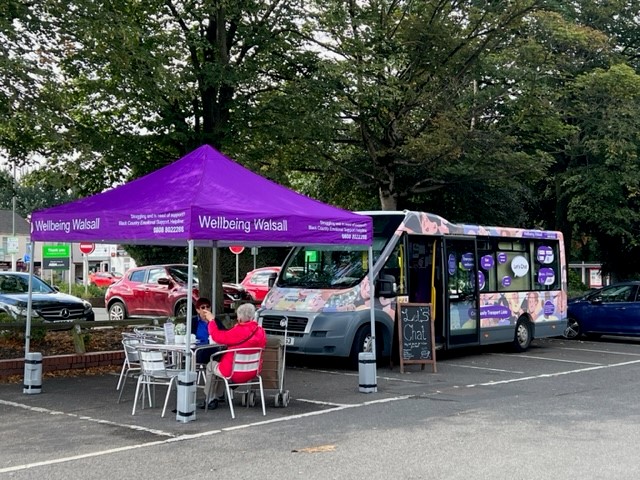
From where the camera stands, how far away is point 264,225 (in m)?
9.76

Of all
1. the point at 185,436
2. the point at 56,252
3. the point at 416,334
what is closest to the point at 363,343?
the point at 416,334

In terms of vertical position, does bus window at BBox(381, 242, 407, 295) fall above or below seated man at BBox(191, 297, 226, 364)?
above

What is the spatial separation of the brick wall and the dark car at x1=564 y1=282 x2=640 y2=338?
11.4 metres

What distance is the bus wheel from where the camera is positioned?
17.2m

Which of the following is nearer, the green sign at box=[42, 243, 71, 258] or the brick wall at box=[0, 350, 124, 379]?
the brick wall at box=[0, 350, 124, 379]

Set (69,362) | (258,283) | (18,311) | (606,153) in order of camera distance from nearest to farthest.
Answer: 1. (69,362)
2. (18,311)
3. (606,153)
4. (258,283)

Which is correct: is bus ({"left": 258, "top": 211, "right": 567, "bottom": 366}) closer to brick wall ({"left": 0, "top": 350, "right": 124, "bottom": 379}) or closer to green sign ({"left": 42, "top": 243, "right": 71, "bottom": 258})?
brick wall ({"left": 0, "top": 350, "right": 124, "bottom": 379})

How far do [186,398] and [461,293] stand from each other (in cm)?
806

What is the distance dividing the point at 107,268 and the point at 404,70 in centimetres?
7273

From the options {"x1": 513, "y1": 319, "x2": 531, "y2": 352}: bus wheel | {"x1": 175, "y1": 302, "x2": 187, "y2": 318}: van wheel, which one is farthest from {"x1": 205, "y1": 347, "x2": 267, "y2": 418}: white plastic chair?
{"x1": 175, "y1": 302, "x2": 187, "y2": 318}: van wheel

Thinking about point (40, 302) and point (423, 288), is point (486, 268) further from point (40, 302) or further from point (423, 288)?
point (40, 302)

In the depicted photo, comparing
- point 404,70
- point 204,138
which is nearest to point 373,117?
point 404,70

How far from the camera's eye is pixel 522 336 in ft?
57.0

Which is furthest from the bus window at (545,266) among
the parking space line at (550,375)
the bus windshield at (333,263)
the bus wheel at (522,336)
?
the bus windshield at (333,263)
